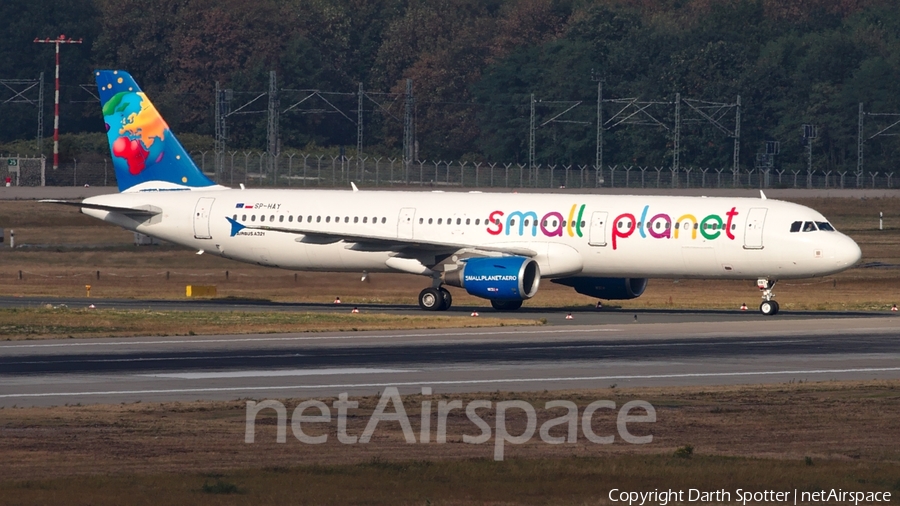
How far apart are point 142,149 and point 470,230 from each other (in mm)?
12785

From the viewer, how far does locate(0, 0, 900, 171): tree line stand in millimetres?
130500

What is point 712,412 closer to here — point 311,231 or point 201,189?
point 311,231

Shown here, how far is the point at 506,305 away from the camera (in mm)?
48875

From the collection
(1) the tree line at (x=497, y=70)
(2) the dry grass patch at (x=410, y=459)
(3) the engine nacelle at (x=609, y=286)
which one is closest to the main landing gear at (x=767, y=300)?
(3) the engine nacelle at (x=609, y=286)

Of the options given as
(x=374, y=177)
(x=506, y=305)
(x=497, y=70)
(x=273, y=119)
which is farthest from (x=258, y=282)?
(x=497, y=70)

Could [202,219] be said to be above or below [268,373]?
above

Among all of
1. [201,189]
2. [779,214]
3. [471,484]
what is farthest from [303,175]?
[471,484]

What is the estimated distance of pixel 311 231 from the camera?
1909 inches

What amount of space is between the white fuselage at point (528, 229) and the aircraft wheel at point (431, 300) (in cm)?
97

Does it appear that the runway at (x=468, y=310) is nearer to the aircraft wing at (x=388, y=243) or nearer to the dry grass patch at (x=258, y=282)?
the aircraft wing at (x=388, y=243)
